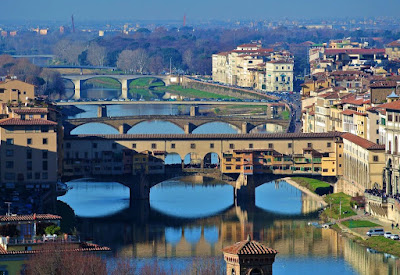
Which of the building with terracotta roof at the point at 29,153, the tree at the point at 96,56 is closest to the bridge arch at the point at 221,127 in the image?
the building with terracotta roof at the point at 29,153

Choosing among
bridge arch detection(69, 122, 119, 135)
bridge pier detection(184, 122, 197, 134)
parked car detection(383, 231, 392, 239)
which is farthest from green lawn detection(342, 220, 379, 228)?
bridge pier detection(184, 122, 197, 134)

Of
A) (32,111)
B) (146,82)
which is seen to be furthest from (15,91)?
(146,82)

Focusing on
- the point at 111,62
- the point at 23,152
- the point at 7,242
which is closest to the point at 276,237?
the point at 23,152

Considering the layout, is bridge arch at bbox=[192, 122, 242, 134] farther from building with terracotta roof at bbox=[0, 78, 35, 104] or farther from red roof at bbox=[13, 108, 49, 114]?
red roof at bbox=[13, 108, 49, 114]

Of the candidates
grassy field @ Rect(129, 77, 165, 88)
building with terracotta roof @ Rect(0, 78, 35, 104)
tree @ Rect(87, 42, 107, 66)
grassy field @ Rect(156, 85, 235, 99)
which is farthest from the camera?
tree @ Rect(87, 42, 107, 66)

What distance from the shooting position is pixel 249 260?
25516 mm

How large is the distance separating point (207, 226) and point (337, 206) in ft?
18.5

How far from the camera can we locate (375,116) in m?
58.2

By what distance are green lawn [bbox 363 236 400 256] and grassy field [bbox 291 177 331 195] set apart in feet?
41.6

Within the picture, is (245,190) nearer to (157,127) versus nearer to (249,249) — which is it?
(157,127)

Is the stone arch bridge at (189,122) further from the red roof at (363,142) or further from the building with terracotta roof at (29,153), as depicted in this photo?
the building with terracotta roof at (29,153)

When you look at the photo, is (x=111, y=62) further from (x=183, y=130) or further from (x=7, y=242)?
(x=7, y=242)

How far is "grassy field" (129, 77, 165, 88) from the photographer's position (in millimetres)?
133625

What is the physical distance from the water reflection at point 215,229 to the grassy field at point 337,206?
28.0 inches
